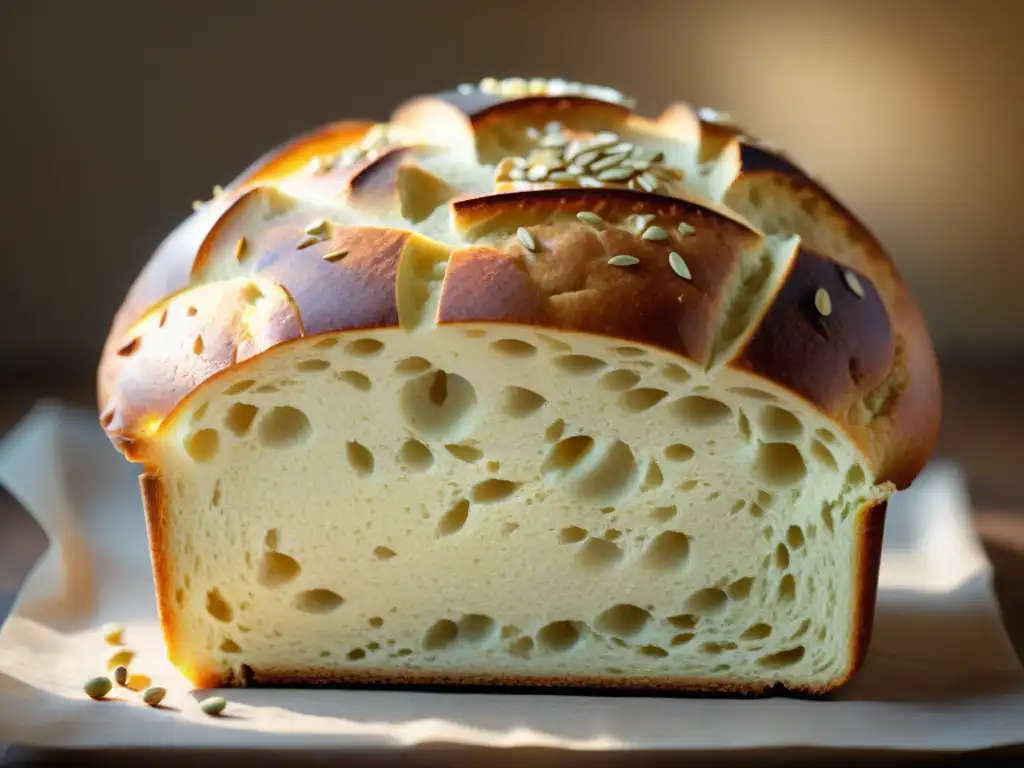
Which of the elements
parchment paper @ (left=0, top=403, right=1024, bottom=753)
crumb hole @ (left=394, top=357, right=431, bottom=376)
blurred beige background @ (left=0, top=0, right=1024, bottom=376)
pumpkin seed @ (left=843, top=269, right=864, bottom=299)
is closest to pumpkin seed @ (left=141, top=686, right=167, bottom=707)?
parchment paper @ (left=0, top=403, right=1024, bottom=753)

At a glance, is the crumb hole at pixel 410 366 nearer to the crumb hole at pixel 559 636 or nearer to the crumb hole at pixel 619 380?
the crumb hole at pixel 619 380

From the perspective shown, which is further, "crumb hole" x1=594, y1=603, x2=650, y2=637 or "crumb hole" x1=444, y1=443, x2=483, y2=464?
"crumb hole" x1=594, y1=603, x2=650, y2=637

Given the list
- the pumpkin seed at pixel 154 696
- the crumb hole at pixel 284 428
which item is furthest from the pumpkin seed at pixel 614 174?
the pumpkin seed at pixel 154 696

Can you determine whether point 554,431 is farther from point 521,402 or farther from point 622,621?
point 622,621

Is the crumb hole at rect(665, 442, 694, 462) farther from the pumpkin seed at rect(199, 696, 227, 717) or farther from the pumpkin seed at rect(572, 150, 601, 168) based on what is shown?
the pumpkin seed at rect(199, 696, 227, 717)

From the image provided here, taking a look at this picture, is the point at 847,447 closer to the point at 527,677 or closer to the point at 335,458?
the point at 527,677

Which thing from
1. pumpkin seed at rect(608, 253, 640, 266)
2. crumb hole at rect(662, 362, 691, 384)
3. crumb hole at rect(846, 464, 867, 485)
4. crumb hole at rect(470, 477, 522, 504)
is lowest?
crumb hole at rect(470, 477, 522, 504)

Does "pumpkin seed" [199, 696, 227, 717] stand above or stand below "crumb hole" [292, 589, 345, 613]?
below

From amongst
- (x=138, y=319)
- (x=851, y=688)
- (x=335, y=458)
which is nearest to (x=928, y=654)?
(x=851, y=688)
